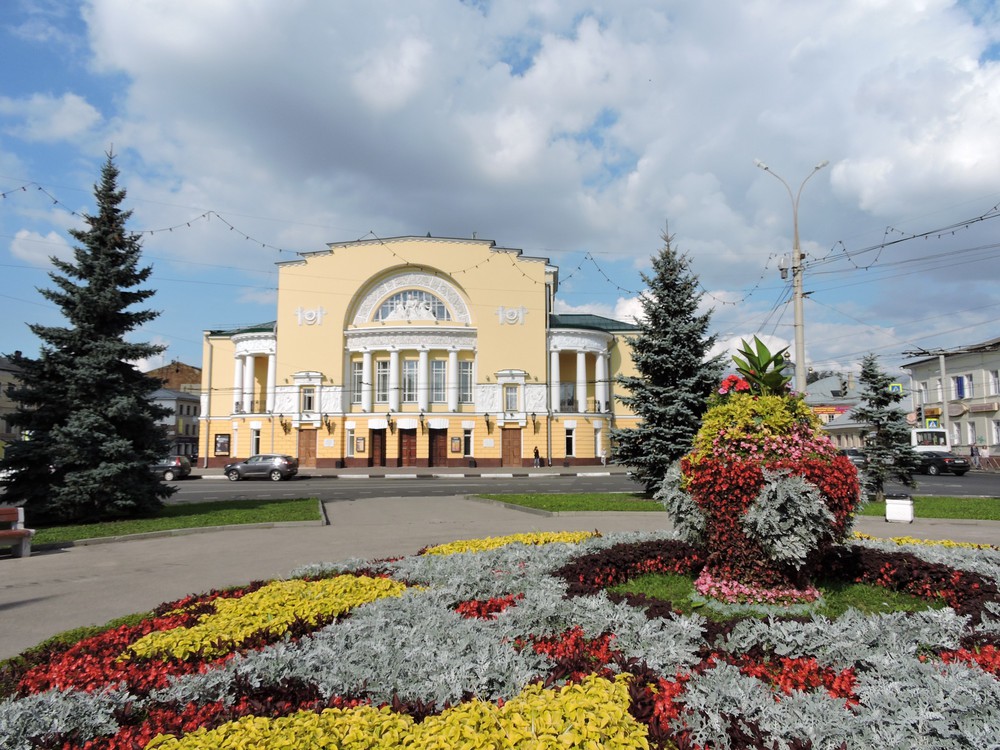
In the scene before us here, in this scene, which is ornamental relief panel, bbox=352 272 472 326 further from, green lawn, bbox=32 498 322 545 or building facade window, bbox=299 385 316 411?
green lawn, bbox=32 498 322 545

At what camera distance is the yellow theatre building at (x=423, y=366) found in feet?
140

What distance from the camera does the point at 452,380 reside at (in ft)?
141

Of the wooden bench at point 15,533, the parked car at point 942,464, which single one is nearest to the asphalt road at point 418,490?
the parked car at point 942,464

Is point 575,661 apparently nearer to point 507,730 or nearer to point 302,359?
point 507,730

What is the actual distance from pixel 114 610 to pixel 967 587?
29.4ft

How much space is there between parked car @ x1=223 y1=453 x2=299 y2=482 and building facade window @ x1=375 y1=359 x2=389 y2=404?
9937 millimetres

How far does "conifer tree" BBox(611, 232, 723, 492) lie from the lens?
19250 millimetres

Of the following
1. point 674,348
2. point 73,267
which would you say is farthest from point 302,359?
point 674,348

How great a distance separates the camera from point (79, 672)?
416 centimetres

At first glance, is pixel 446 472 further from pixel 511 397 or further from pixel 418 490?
pixel 418 490

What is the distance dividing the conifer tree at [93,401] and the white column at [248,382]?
3012 cm

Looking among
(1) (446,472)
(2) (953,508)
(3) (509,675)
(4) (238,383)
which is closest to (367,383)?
(1) (446,472)

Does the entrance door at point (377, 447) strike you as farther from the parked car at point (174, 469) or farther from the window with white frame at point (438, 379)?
the parked car at point (174, 469)

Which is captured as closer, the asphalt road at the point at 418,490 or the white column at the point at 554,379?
the asphalt road at the point at 418,490
